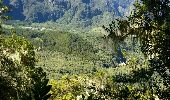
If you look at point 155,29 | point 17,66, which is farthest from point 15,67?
point 155,29

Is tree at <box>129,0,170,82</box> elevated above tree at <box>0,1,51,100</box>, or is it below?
above

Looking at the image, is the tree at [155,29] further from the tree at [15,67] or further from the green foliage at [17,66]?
the green foliage at [17,66]

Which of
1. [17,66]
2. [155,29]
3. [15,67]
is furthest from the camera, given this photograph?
[17,66]

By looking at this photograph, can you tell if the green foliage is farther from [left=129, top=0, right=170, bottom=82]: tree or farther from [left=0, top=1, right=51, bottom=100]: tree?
[left=129, top=0, right=170, bottom=82]: tree

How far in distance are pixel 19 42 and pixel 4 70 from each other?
7205 millimetres

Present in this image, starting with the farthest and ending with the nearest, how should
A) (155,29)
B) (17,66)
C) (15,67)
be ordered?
(17,66), (15,67), (155,29)

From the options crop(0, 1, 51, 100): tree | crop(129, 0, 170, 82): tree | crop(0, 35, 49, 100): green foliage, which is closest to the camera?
crop(129, 0, 170, 82): tree

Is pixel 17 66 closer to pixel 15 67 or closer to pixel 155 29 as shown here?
pixel 15 67

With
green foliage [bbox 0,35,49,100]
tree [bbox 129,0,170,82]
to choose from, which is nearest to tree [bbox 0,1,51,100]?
green foliage [bbox 0,35,49,100]

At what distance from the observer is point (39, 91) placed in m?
10.9

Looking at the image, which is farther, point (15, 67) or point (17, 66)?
point (17, 66)

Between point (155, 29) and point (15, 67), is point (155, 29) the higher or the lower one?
the higher one

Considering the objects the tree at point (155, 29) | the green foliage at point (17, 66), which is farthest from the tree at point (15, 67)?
the tree at point (155, 29)

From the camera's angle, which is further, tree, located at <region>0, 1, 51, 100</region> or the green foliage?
the green foliage
